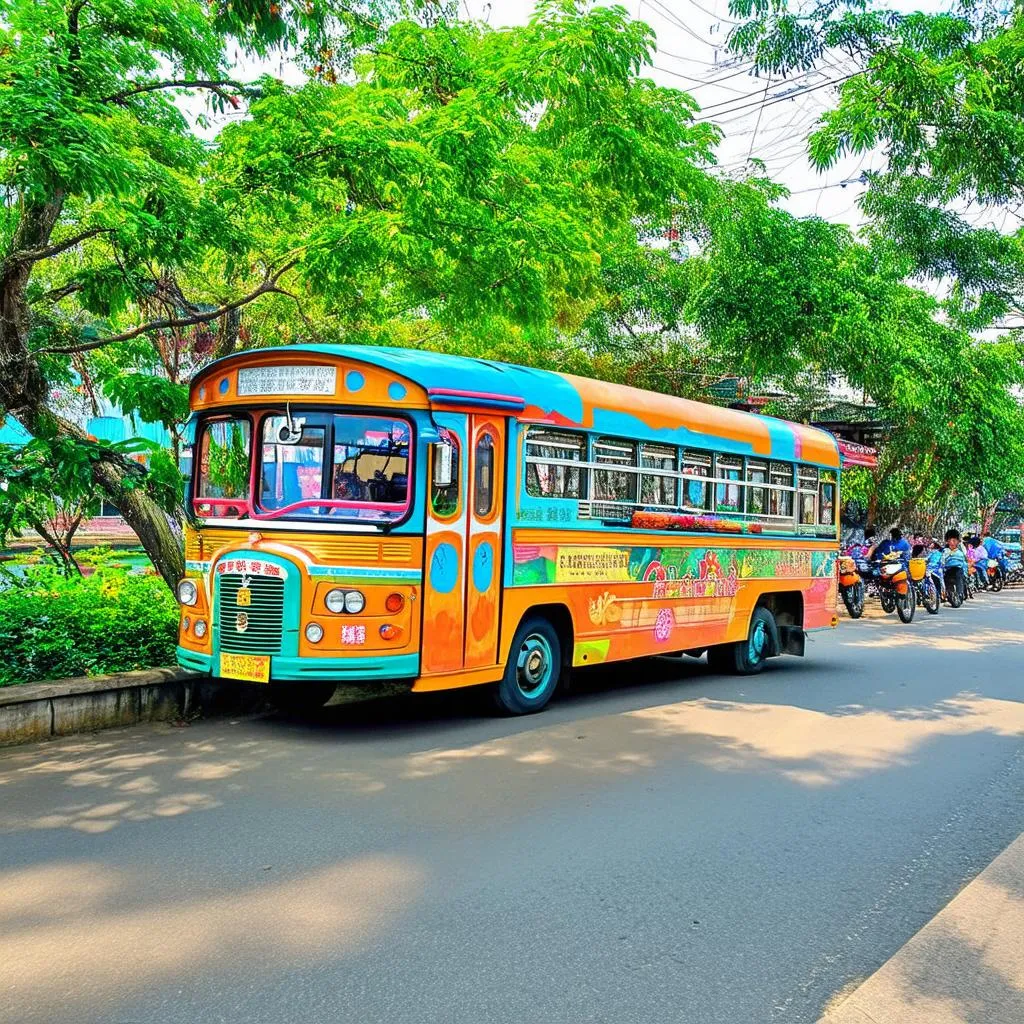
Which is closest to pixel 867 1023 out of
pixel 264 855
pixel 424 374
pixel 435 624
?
pixel 264 855

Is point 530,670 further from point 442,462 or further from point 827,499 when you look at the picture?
point 827,499

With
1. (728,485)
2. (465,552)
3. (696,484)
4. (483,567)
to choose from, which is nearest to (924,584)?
(728,485)

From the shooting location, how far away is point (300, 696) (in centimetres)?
826

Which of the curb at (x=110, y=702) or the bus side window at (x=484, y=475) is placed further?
the bus side window at (x=484, y=475)

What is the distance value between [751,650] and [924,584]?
10.1 meters

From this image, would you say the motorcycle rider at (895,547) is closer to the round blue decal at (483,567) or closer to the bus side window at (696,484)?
the bus side window at (696,484)

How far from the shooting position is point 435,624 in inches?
282

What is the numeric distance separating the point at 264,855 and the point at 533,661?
151 inches

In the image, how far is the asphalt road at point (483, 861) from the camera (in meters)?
3.36

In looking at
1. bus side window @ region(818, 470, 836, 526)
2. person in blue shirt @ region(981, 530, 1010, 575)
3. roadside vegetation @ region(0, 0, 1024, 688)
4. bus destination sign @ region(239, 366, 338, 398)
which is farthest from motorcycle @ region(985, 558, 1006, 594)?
bus destination sign @ region(239, 366, 338, 398)

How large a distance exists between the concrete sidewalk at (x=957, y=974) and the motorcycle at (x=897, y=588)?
13958 mm

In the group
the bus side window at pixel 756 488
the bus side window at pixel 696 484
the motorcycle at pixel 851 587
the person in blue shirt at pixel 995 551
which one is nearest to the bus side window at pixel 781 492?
the bus side window at pixel 756 488

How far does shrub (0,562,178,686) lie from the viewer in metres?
7.18

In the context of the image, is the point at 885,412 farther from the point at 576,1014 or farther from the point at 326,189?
the point at 576,1014
